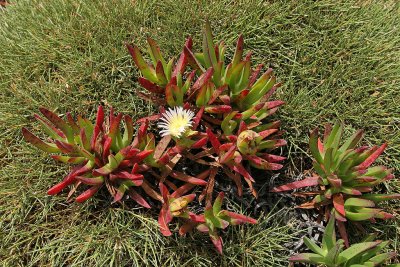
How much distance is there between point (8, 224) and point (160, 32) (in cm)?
123

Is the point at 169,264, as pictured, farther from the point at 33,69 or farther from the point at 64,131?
the point at 33,69

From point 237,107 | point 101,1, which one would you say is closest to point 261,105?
point 237,107

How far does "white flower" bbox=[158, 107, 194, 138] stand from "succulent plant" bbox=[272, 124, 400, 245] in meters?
0.54

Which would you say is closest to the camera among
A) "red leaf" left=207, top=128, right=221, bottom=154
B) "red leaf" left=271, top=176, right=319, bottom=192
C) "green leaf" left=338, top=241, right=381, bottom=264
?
"green leaf" left=338, top=241, right=381, bottom=264

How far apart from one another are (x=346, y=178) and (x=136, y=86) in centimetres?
113

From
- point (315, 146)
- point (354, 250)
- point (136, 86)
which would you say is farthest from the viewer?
point (136, 86)

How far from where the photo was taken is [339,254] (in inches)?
77.3

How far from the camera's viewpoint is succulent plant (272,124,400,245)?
2.03 metres

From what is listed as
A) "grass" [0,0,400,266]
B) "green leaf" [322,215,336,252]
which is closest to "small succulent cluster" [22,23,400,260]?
"green leaf" [322,215,336,252]

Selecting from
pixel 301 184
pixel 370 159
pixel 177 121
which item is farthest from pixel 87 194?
pixel 370 159

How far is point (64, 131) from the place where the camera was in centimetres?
197

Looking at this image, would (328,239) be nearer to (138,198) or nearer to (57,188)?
(138,198)

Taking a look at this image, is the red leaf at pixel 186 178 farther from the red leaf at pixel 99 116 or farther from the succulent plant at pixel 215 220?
the red leaf at pixel 99 116

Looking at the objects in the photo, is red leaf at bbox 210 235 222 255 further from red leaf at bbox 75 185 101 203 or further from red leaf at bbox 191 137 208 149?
red leaf at bbox 75 185 101 203
